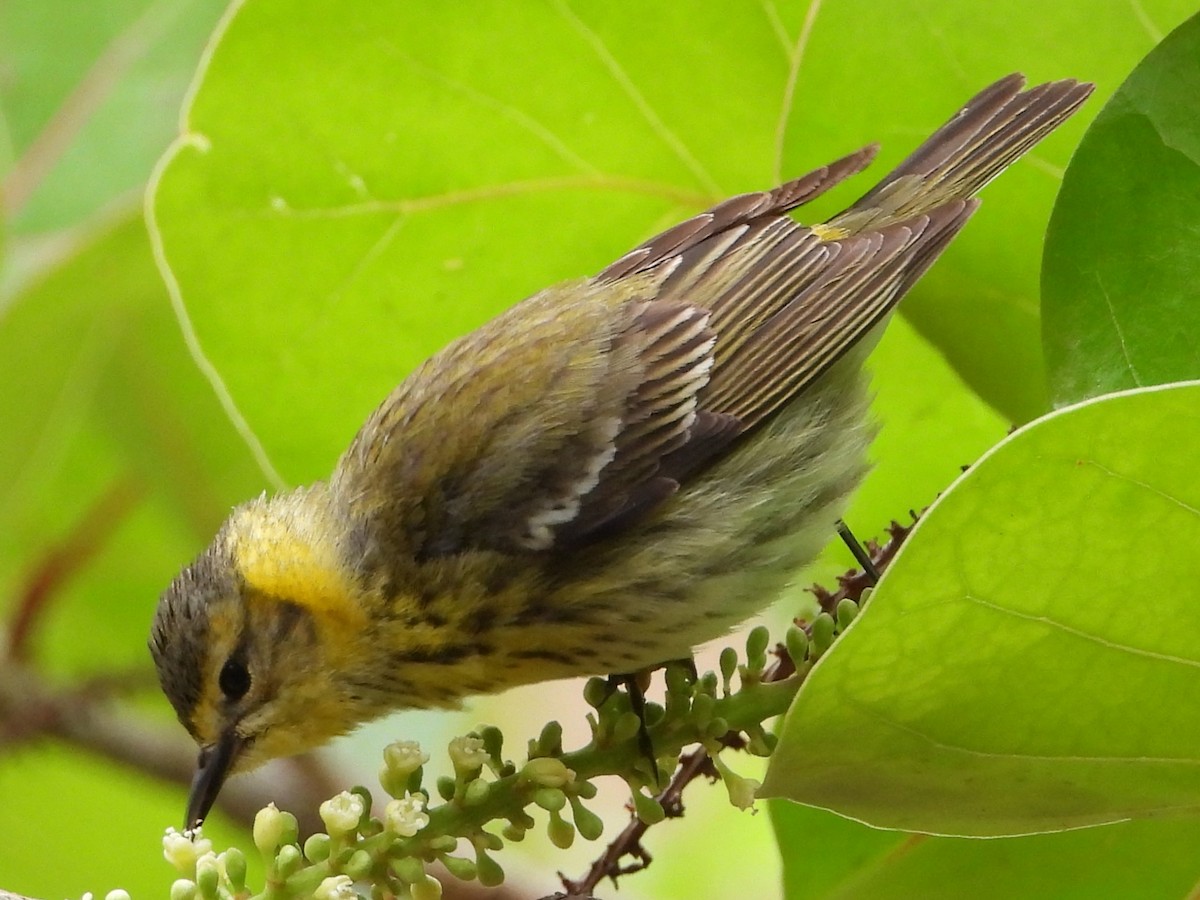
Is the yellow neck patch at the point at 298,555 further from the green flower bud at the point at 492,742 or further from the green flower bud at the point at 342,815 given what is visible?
the green flower bud at the point at 342,815

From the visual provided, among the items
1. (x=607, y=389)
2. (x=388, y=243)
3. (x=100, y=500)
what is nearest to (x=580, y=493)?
(x=607, y=389)

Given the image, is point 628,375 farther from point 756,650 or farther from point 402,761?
point 402,761

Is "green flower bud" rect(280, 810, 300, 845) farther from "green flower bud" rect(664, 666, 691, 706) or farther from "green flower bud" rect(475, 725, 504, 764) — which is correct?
"green flower bud" rect(664, 666, 691, 706)

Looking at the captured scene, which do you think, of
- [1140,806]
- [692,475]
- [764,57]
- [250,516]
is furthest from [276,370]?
[1140,806]

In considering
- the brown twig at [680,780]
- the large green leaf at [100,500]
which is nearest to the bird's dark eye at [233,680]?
the large green leaf at [100,500]

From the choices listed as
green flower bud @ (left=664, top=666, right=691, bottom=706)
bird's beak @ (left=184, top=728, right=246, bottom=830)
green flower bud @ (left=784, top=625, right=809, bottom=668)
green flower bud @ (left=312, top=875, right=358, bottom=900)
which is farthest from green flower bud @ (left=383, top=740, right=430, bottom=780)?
bird's beak @ (left=184, top=728, right=246, bottom=830)
